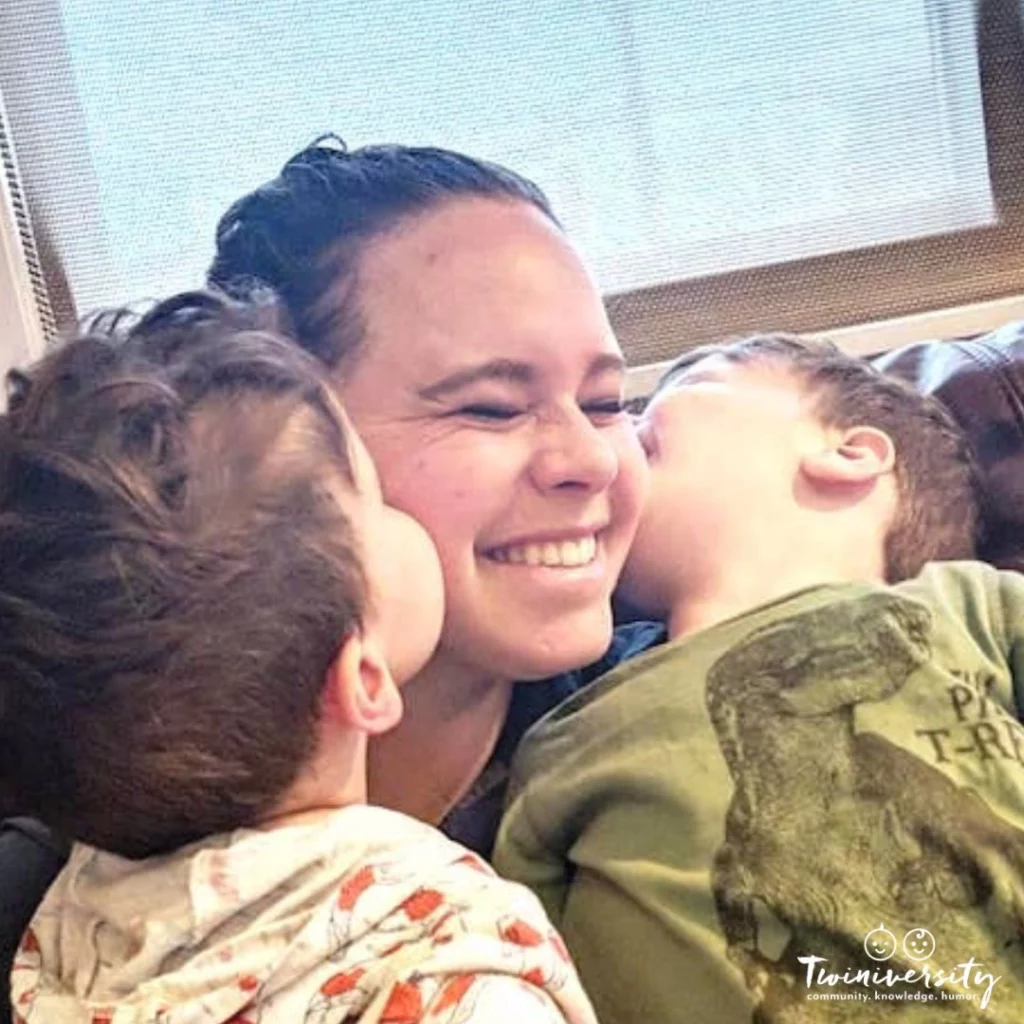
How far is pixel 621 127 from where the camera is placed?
1.96 metres

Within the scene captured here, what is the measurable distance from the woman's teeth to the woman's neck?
0.09 m

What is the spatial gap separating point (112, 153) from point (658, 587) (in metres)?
0.83

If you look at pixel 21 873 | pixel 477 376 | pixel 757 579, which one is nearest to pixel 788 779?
pixel 757 579

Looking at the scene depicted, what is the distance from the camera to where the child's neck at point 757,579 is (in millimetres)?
1310

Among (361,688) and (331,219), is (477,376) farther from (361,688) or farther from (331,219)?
(361,688)

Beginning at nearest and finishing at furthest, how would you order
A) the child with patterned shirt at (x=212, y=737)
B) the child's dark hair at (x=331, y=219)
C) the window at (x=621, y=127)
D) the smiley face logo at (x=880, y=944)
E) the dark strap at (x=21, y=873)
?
the child with patterned shirt at (x=212, y=737), the smiley face logo at (x=880, y=944), the dark strap at (x=21, y=873), the child's dark hair at (x=331, y=219), the window at (x=621, y=127)

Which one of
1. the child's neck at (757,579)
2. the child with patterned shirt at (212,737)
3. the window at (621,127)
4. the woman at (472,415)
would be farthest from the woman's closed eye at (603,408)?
the window at (621,127)

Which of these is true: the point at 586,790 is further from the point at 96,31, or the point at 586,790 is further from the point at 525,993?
the point at 96,31

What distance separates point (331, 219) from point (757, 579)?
40cm

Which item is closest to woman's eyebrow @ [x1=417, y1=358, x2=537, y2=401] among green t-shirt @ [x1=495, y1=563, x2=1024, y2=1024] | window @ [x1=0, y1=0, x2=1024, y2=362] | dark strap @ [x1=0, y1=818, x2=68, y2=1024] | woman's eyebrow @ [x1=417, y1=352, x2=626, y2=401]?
woman's eyebrow @ [x1=417, y1=352, x2=626, y2=401]

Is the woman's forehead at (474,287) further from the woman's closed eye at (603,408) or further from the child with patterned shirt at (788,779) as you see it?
the child with patterned shirt at (788,779)

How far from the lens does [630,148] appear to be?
6.43 ft

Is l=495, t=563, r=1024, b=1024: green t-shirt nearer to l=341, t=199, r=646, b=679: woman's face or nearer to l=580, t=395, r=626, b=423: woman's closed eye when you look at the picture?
l=341, t=199, r=646, b=679: woman's face

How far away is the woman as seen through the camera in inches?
48.9
